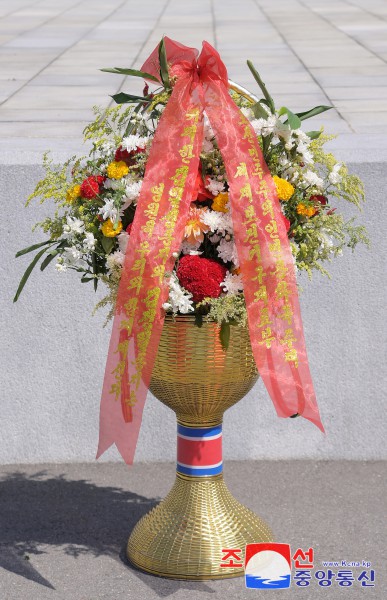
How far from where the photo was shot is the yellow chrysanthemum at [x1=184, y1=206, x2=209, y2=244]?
3676 mm

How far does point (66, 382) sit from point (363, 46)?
22.5 feet

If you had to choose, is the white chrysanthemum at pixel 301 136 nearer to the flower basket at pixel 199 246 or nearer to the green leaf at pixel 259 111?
the flower basket at pixel 199 246

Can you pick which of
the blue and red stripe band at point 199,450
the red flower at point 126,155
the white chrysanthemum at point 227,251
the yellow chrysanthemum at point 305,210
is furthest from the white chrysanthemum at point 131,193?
the blue and red stripe band at point 199,450

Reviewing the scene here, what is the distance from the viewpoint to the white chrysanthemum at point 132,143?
377 cm

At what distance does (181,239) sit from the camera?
3.67m

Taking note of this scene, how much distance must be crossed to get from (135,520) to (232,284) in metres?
1.33

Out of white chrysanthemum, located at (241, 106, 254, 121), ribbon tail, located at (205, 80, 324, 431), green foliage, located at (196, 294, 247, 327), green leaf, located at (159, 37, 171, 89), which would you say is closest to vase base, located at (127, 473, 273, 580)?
ribbon tail, located at (205, 80, 324, 431)

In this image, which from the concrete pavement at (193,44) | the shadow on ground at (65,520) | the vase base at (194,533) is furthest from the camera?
the concrete pavement at (193,44)

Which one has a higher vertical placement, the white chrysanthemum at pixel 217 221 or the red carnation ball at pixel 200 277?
the white chrysanthemum at pixel 217 221

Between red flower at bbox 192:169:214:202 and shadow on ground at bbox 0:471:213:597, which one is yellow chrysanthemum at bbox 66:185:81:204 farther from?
shadow on ground at bbox 0:471:213:597

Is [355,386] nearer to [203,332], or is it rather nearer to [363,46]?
[203,332]

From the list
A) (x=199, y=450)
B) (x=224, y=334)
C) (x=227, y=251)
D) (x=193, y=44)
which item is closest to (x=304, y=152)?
(x=227, y=251)

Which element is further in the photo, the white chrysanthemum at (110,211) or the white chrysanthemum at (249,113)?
the white chrysanthemum at (249,113)

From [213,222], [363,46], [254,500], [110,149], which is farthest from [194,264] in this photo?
[363,46]
